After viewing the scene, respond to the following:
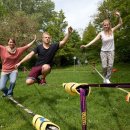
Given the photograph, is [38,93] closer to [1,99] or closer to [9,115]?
[1,99]

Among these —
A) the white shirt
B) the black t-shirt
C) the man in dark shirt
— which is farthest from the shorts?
the white shirt

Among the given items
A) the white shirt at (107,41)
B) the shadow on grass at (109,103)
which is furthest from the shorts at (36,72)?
the white shirt at (107,41)

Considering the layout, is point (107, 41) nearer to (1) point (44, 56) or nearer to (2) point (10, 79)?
(1) point (44, 56)

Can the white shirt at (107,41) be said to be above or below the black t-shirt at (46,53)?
Result: above

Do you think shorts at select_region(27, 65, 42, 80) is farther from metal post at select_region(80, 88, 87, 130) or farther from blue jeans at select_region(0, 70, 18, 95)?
metal post at select_region(80, 88, 87, 130)

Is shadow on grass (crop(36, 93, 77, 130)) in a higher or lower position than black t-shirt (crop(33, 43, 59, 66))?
lower

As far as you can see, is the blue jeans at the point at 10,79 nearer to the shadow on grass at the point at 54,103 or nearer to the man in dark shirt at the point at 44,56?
the man in dark shirt at the point at 44,56

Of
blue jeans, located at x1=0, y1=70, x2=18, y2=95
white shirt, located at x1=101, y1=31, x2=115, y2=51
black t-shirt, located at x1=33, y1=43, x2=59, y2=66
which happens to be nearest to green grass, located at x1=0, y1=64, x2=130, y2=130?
blue jeans, located at x1=0, y1=70, x2=18, y2=95

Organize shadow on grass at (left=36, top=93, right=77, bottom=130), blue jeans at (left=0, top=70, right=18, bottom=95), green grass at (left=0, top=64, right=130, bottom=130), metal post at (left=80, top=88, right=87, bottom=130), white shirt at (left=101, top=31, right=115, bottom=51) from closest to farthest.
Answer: metal post at (left=80, top=88, right=87, bottom=130) → shadow on grass at (left=36, top=93, right=77, bottom=130) → green grass at (left=0, top=64, right=130, bottom=130) → blue jeans at (left=0, top=70, right=18, bottom=95) → white shirt at (left=101, top=31, right=115, bottom=51)

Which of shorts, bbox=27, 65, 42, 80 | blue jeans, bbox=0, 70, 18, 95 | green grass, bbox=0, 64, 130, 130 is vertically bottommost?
green grass, bbox=0, 64, 130, 130

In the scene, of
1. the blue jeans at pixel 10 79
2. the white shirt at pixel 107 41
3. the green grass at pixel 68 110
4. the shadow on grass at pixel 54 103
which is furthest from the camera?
the white shirt at pixel 107 41

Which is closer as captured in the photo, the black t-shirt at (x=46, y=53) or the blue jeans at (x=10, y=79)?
the black t-shirt at (x=46, y=53)

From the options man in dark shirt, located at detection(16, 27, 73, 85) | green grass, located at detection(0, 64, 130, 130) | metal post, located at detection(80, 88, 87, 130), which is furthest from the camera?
man in dark shirt, located at detection(16, 27, 73, 85)

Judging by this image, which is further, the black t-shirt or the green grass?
the black t-shirt
